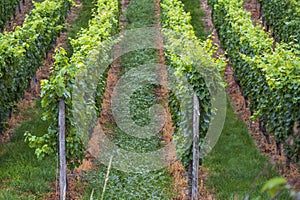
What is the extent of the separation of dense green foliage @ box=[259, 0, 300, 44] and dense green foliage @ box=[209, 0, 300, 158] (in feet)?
4.32

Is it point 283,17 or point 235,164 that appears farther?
point 283,17

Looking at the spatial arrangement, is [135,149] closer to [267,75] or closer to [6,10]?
[267,75]

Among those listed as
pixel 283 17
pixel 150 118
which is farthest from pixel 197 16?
pixel 150 118

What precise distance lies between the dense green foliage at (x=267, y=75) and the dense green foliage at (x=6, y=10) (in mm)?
6717

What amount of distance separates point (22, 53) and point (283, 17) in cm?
802

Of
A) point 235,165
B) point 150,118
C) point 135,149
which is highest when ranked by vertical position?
point 150,118

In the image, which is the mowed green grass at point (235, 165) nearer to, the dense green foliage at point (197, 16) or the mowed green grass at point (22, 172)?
the mowed green grass at point (22, 172)

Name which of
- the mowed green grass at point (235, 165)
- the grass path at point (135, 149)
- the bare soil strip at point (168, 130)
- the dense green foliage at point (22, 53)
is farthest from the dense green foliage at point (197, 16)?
the mowed green grass at point (235, 165)

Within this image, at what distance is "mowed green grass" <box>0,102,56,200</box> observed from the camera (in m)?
7.52

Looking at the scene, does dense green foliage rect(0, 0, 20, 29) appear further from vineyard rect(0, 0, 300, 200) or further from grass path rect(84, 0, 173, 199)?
grass path rect(84, 0, 173, 199)

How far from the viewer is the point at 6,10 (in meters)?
16.0

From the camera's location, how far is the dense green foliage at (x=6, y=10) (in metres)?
15.6

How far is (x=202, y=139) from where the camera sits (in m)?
7.89

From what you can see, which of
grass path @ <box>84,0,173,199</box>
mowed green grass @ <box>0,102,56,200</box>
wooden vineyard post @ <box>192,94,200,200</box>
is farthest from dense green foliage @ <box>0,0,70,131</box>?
wooden vineyard post @ <box>192,94,200,200</box>
